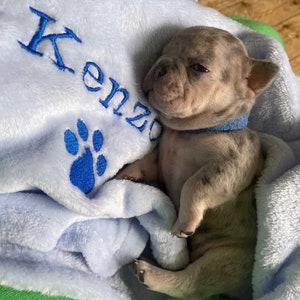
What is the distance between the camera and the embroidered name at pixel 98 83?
107cm

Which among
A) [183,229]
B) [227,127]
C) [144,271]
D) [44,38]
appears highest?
[44,38]

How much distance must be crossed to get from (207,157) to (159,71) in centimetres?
24

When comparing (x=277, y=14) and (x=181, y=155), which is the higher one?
(x=277, y=14)

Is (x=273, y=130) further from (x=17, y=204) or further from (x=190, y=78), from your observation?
(x=17, y=204)

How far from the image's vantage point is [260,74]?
1.32 metres

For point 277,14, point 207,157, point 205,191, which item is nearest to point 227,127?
point 207,157

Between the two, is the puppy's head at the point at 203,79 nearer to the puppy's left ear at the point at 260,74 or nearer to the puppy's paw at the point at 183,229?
the puppy's left ear at the point at 260,74

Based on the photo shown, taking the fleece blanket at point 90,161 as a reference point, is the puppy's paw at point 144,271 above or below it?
below

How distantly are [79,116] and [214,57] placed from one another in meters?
0.37

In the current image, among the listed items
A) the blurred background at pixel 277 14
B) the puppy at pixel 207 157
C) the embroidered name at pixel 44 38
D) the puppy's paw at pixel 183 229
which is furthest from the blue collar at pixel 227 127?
the blurred background at pixel 277 14

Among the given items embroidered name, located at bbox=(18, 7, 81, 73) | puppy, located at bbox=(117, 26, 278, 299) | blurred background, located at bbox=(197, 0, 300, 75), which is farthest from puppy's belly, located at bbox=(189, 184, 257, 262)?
blurred background, located at bbox=(197, 0, 300, 75)

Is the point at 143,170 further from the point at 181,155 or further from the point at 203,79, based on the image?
the point at 203,79

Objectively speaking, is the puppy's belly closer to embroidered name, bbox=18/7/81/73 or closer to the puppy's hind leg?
the puppy's hind leg

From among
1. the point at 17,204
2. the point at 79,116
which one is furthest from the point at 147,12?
the point at 17,204
